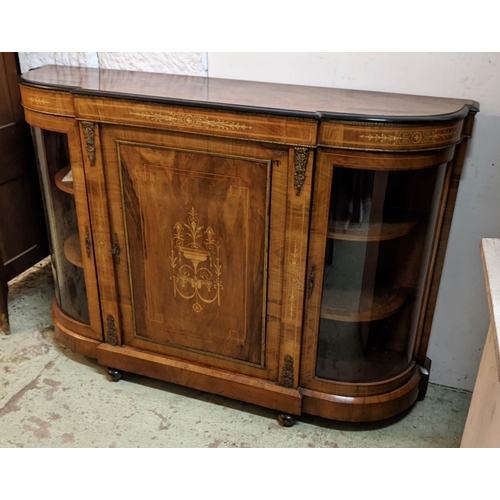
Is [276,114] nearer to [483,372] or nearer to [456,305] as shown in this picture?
[483,372]

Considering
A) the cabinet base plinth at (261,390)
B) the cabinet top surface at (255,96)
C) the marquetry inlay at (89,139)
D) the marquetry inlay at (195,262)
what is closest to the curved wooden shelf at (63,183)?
the marquetry inlay at (89,139)

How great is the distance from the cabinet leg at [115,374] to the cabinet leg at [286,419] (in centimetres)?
60

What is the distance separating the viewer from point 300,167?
1468mm

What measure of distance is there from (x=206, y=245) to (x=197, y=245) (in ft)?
0.10

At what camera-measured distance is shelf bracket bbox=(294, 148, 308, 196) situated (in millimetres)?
1453

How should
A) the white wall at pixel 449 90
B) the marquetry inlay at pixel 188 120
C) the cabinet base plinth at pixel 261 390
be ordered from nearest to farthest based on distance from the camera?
the marquetry inlay at pixel 188 120
the white wall at pixel 449 90
the cabinet base plinth at pixel 261 390

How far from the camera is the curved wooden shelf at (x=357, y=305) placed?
166 cm

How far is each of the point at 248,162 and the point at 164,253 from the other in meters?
0.43

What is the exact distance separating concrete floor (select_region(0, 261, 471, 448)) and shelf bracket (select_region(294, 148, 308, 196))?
0.81m

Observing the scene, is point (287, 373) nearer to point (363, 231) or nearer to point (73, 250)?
point (363, 231)

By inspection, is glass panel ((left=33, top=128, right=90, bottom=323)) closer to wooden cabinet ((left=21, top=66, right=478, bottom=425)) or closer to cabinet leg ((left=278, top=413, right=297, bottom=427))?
wooden cabinet ((left=21, top=66, right=478, bottom=425))

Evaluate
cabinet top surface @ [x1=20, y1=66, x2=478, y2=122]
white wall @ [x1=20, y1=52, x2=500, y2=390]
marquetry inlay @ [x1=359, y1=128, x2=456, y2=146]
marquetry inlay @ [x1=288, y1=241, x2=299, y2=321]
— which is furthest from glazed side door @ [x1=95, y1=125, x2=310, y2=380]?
white wall @ [x1=20, y1=52, x2=500, y2=390]

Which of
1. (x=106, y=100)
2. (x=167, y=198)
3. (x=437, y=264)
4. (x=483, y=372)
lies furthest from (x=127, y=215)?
(x=483, y=372)

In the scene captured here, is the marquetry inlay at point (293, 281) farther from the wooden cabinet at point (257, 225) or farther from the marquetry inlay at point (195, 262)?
the marquetry inlay at point (195, 262)
